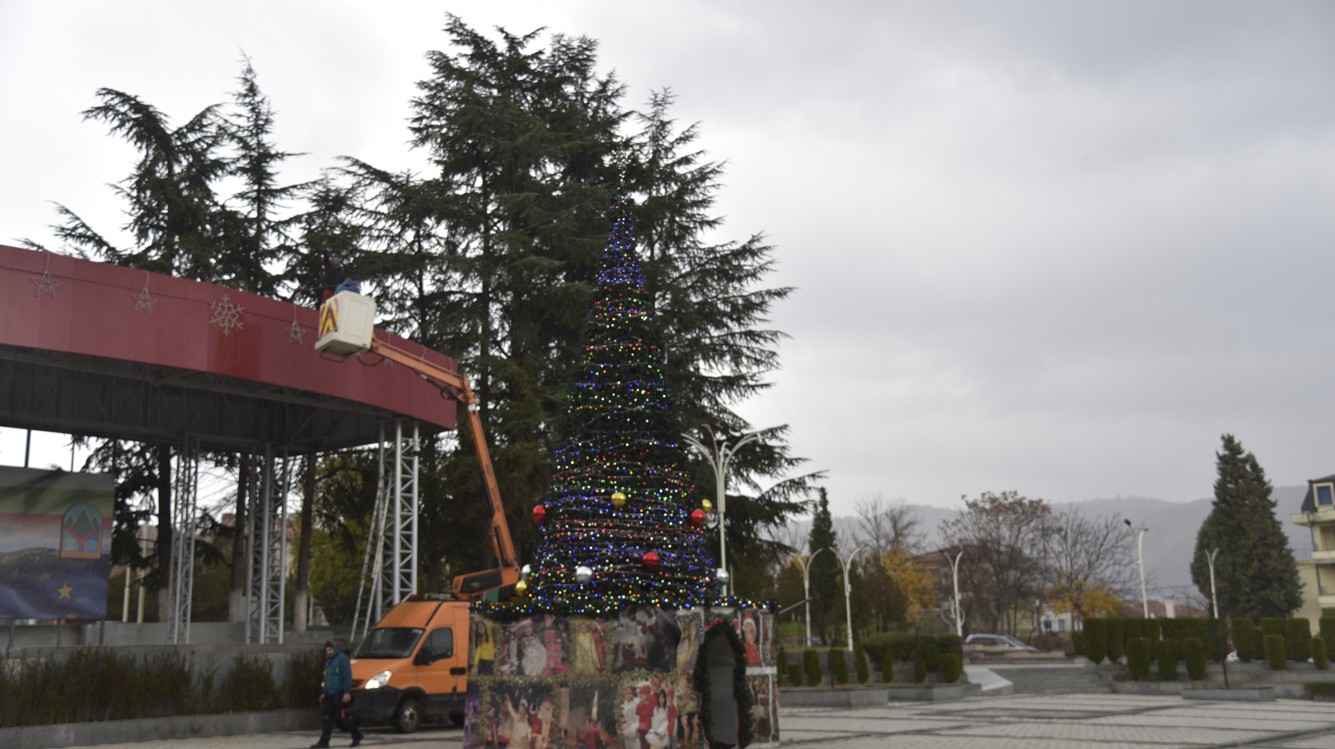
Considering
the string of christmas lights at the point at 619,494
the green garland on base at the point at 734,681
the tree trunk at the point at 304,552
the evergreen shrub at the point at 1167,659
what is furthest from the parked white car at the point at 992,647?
the green garland on base at the point at 734,681

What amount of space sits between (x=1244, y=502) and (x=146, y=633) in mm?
61768

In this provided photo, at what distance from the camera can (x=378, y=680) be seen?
66.0 ft

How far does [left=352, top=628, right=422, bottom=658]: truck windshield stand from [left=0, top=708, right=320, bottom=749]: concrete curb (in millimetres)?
1556

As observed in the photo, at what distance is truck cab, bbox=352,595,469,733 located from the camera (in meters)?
20.1

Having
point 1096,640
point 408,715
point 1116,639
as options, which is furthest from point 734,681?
point 1116,639

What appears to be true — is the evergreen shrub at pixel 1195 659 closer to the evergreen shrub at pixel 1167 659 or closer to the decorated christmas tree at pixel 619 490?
the evergreen shrub at pixel 1167 659

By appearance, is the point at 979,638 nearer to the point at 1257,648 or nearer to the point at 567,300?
the point at 1257,648

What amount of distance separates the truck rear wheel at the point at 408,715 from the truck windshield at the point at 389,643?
822 millimetres

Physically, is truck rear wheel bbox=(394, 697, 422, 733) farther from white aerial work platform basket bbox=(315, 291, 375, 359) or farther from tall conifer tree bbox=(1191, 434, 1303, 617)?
tall conifer tree bbox=(1191, 434, 1303, 617)

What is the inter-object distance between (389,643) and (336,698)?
3329mm

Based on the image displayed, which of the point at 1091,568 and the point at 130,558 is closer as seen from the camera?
the point at 130,558

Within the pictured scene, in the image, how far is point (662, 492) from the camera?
1559cm

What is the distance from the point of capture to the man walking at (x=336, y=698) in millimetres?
17453

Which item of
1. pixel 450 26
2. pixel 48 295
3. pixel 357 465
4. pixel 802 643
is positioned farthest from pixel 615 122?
pixel 802 643
